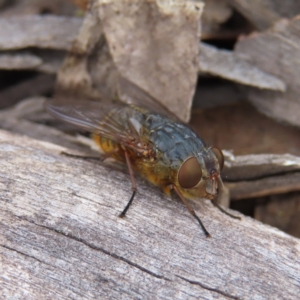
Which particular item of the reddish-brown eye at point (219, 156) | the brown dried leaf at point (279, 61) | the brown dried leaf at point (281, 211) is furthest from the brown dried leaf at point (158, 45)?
the brown dried leaf at point (281, 211)

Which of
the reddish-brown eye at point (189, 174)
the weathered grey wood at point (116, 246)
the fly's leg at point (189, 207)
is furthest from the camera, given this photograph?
the reddish-brown eye at point (189, 174)

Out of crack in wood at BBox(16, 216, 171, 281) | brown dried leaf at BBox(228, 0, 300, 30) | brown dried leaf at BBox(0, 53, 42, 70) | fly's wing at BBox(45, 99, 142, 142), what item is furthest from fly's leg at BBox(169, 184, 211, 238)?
brown dried leaf at BBox(0, 53, 42, 70)

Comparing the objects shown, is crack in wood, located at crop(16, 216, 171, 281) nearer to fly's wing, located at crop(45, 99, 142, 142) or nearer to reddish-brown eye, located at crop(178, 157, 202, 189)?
reddish-brown eye, located at crop(178, 157, 202, 189)

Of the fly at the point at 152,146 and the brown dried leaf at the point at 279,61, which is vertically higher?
the brown dried leaf at the point at 279,61

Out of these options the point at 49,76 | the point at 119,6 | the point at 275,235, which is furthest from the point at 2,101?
the point at 275,235

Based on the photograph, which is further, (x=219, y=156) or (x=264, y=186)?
(x=264, y=186)

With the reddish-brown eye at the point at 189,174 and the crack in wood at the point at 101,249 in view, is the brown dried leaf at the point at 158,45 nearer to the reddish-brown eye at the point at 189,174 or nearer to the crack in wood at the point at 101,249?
the reddish-brown eye at the point at 189,174

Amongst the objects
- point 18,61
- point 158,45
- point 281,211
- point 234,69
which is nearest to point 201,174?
point 281,211

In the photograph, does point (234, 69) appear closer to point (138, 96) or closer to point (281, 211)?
point (138, 96)
